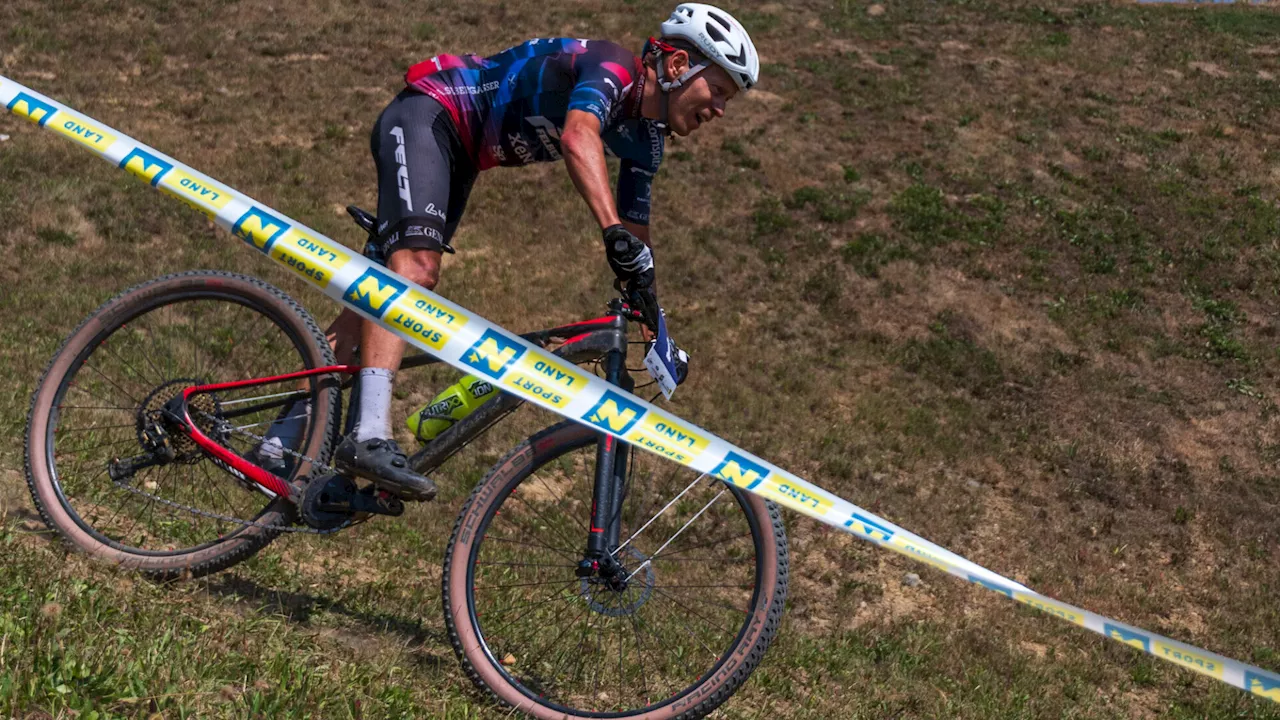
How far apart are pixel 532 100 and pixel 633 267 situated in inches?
50.8

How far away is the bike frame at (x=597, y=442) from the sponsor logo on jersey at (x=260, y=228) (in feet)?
2.02

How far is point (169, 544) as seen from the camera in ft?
17.1

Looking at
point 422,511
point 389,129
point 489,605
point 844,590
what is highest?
point 389,129

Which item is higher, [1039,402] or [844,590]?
[844,590]

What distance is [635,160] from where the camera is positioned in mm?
5551

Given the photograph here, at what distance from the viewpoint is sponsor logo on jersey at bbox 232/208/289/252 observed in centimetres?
489

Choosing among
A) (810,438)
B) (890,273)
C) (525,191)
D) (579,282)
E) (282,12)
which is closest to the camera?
(810,438)

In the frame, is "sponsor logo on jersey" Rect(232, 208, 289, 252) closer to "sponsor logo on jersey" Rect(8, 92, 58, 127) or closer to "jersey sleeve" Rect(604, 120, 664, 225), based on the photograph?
"sponsor logo on jersey" Rect(8, 92, 58, 127)

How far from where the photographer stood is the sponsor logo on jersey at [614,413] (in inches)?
172

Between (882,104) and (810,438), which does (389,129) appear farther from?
(882,104)

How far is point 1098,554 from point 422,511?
275 inches

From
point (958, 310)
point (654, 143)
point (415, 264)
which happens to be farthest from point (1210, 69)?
point (415, 264)

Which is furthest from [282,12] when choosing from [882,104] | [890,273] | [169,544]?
[169,544]

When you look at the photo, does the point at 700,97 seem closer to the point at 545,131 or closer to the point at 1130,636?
the point at 545,131
